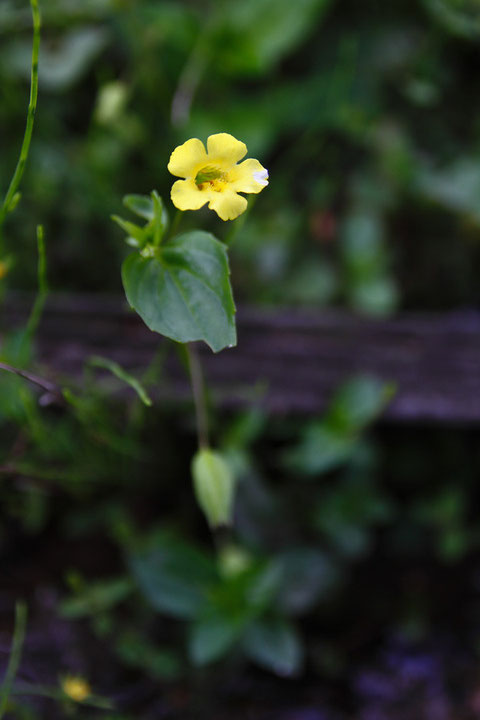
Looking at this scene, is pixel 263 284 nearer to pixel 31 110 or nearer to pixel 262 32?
pixel 262 32

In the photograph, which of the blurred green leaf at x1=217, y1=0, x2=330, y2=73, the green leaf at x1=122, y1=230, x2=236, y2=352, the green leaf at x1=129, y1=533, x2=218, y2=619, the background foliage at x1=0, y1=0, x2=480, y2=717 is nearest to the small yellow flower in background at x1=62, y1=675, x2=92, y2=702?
the background foliage at x1=0, y1=0, x2=480, y2=717

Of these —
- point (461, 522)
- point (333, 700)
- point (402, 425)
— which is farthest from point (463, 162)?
point (333, 700)

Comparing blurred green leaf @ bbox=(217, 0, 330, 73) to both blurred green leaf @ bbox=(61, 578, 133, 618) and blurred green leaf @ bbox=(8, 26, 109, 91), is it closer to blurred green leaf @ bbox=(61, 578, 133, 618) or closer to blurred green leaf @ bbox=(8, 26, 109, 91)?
blurred green leaf @ bbox=(8, 26, 109, 91)

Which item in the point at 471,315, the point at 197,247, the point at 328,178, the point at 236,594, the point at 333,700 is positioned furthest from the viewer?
the point at 328,178

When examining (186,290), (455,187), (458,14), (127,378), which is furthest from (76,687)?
(458,14)

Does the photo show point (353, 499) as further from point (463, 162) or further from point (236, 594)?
point (463, 162)
